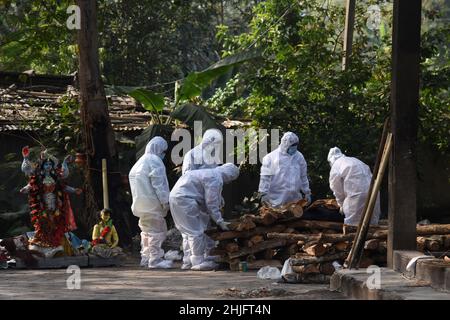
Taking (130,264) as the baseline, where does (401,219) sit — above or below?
above

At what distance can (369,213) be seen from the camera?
11.4 meters

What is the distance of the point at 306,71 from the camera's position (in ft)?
65.4

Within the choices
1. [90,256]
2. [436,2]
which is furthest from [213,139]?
[436,2]

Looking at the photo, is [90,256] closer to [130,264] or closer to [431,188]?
[130,264]

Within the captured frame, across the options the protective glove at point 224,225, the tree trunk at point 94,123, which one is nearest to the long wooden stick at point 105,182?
the tree trunk at point 94,123

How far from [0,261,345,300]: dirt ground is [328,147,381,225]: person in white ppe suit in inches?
66.6

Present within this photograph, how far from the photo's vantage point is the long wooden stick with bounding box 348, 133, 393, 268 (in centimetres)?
1134

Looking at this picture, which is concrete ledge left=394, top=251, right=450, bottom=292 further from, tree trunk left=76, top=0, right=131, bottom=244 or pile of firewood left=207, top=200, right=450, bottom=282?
tree trunk left=76, top=0, right=131, bottom=244

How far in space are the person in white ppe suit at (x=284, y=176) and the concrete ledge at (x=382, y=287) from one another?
4778mm

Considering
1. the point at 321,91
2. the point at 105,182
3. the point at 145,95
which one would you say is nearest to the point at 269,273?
the point at 105,182

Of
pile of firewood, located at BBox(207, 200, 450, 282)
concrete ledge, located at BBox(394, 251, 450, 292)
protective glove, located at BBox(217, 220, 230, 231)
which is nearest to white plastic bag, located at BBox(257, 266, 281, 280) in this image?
pile of firewood, located at BBox(207, 200, 450, 282)

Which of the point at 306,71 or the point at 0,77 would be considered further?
the point at 0,77

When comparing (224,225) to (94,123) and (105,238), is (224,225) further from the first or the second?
(94,123)
